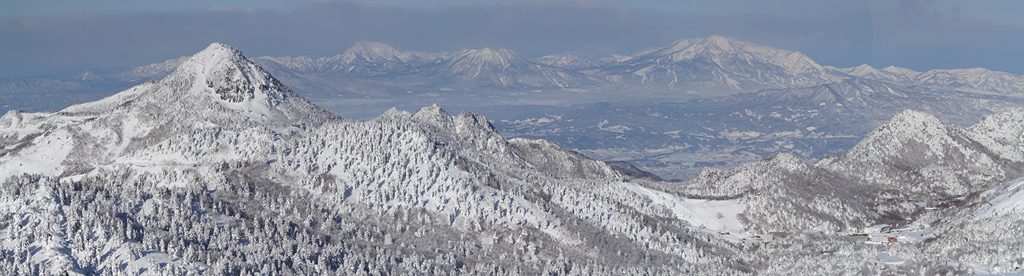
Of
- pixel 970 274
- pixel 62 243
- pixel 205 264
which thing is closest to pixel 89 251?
pixel 62 243

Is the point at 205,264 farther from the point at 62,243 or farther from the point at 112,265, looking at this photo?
the point at 62,243

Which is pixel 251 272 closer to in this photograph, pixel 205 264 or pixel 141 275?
pixel 205 264

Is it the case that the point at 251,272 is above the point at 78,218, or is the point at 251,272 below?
below

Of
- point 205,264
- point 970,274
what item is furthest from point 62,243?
point 970,274

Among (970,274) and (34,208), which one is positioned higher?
(34,208)

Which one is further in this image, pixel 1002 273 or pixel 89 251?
pixel 1002 273

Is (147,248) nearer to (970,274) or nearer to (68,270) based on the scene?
(68,270)

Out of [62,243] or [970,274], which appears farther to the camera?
[970,274]
